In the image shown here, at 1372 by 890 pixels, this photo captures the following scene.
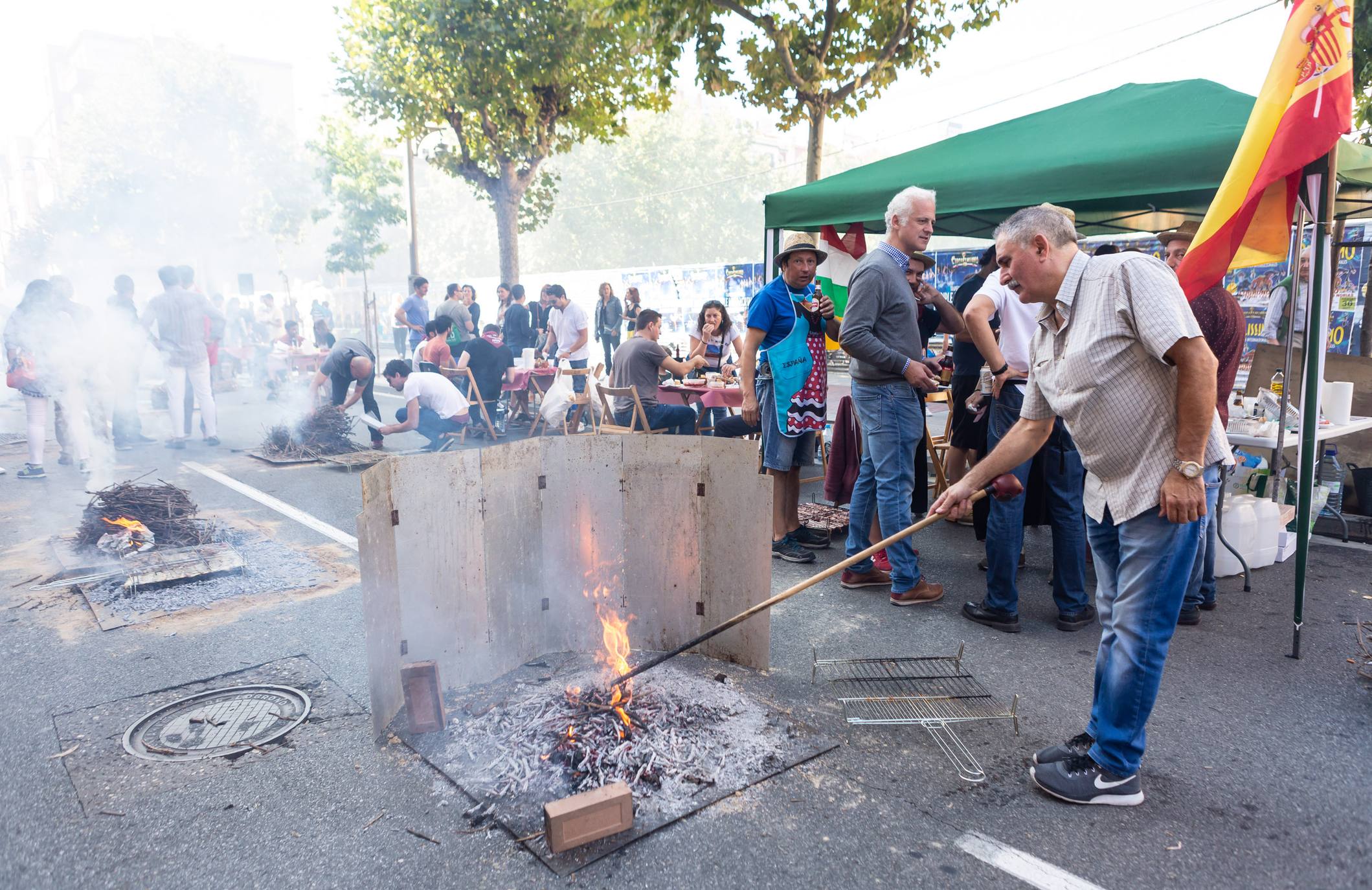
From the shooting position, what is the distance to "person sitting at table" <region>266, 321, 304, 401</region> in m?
17.3

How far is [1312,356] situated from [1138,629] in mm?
2242

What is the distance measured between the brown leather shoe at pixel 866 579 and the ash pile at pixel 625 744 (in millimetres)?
1709

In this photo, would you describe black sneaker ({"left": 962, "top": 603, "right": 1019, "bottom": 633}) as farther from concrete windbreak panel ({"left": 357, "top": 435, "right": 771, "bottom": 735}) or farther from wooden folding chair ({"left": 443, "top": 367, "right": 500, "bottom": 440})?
wooden folding chair ({"left": 443, "top": 367, "right": 500, "bottom": 440})

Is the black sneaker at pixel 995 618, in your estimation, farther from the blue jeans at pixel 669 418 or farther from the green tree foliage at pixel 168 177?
the green tree foliage at pixel 168 177

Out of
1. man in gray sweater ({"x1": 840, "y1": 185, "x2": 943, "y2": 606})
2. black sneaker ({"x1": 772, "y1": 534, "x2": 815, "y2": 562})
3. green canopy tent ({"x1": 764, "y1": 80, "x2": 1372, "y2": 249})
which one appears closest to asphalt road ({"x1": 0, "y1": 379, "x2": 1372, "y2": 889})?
man in gray sweater ({"x1": 840, "y1": 185, "x2": 943, "y2": 606})

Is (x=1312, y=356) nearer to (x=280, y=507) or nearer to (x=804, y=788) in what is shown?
(x=804, y=788)

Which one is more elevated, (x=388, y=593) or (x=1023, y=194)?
(x=1023, y=194)

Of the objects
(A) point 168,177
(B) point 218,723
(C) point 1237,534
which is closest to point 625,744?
(B) point 218,723

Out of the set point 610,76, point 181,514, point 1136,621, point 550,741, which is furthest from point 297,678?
point 610,76

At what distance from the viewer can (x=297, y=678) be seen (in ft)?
12.7

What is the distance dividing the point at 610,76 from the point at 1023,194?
11909 millimetres

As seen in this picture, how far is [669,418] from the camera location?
8.42 metres

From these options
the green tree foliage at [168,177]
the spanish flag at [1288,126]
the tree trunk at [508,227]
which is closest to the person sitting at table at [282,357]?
the tree trunk at [508,227]

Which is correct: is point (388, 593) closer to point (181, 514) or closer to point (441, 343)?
point (181, 514)
